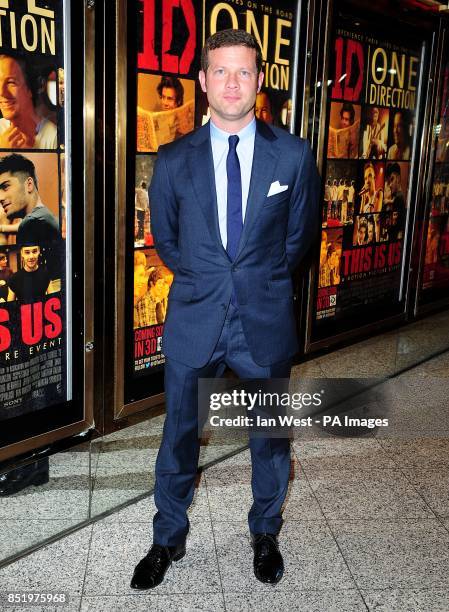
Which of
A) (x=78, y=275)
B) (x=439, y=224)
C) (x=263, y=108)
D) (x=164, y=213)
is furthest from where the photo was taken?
(x=439, y=224)

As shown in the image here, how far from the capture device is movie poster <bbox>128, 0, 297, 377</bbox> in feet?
8.66

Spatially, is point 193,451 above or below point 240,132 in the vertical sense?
below

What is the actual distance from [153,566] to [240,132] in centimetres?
150

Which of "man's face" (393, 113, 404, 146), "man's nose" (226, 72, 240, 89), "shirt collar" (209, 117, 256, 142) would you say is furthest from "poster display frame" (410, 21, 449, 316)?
"man's nose" (226, 72, 240, 89)

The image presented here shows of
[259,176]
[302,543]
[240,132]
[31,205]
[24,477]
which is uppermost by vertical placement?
[240,132]

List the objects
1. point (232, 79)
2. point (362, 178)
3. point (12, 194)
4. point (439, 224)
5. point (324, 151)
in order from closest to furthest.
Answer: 1. point (232, 79)
2. point (12, 194)
3. point (324, 151)
4. point (362, 178)
5. point (439, 224)

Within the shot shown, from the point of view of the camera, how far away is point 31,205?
93.4 inches

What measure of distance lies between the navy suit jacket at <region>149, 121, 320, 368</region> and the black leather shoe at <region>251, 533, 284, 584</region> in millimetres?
674

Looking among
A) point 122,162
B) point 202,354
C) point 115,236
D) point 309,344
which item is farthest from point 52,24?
point 309,344

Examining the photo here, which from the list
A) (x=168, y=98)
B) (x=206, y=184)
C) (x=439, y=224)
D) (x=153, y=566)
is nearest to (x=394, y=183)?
(x=439, y=224)

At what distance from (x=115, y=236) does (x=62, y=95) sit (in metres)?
0.54

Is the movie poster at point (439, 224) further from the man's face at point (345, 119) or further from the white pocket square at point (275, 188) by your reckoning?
the white pocket square at point (275, 188)

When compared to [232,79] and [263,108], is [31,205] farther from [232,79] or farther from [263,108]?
[263,108]

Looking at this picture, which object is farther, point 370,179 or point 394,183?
point 394,183
